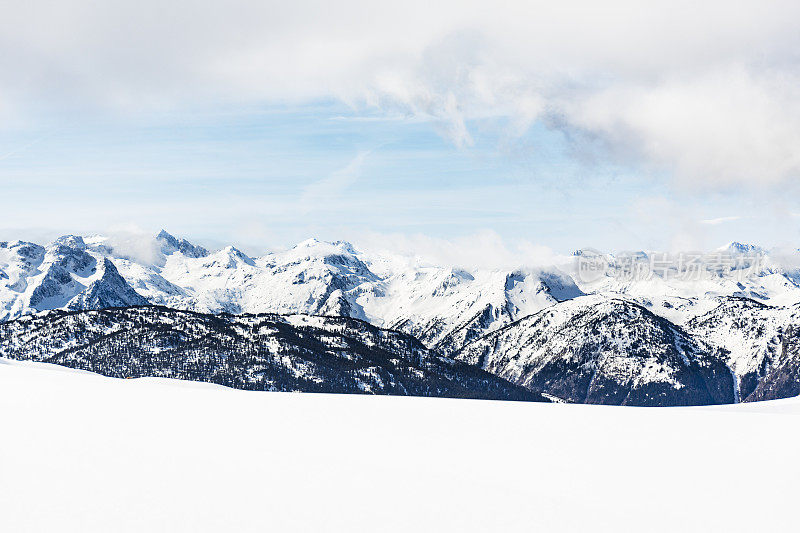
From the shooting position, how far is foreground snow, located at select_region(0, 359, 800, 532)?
815 inches

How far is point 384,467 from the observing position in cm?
2414

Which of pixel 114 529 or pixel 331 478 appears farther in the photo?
pixel 331 478

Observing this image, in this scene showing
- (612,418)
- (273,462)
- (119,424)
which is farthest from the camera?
(612,418)

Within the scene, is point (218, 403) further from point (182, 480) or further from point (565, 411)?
point (565, 411)

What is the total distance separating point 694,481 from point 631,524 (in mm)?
3997

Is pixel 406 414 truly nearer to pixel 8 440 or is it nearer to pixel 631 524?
pixel 631 524

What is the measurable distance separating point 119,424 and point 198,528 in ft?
33.4

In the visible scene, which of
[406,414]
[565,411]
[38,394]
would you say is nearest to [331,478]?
[406,414]

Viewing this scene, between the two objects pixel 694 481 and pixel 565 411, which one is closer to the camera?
pixel 694 481

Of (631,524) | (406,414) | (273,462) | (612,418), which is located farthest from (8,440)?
(612,418)

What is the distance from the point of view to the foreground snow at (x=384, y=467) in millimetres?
20703

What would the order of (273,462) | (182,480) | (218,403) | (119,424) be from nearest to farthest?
(182,480)
(273,462)
(119,424)
(218,403)

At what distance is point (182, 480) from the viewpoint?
22.7 metres

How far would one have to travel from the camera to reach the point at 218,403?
32719 mm
